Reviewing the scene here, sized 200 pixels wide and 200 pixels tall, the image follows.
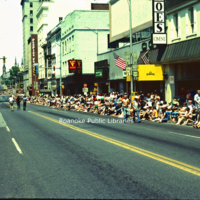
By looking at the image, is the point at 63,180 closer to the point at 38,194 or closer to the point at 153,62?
the point at 38,194

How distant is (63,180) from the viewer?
677cm

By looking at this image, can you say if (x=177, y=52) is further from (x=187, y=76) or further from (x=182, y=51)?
(x=187, y=76)

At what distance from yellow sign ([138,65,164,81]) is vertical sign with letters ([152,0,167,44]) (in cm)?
240

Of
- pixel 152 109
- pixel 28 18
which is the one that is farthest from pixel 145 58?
pixel 28 18

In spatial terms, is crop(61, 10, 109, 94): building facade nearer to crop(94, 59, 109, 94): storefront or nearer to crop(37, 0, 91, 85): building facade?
crop(94, 59, 109, 94): storefront

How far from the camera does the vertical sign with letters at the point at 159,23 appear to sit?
26.5m

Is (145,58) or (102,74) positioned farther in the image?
(102,74)

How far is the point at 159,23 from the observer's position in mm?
26875

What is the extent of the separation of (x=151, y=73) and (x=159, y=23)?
4212mm

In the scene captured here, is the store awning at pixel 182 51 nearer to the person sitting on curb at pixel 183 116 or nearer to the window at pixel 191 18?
the window at pixel 191 18

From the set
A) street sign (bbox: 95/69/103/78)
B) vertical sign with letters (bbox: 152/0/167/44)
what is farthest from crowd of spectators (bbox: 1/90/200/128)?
street sign (bbox: 95/69/103/78)

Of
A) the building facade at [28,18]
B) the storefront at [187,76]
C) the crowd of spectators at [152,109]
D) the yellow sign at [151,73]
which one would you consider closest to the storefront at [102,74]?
the crowd of spectators at [152,109]

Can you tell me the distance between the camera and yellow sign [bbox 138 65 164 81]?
1094 inches

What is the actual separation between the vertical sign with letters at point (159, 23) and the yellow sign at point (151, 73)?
94.3 inches
